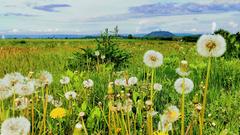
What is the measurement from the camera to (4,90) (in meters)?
2.74

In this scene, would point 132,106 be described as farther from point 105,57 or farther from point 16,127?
point 105,57

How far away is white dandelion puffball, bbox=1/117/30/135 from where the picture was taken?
215 centimetres

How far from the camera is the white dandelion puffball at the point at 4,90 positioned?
271 centimetres

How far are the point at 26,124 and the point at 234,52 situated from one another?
851 cm

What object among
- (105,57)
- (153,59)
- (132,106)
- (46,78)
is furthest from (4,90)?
(105,57)

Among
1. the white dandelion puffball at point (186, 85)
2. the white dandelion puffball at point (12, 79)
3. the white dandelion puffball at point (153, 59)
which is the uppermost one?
the white dandelion puffball at point (153, 59)

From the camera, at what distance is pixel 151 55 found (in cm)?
291

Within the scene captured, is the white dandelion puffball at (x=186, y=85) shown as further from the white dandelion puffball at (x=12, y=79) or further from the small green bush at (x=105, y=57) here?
the small green bush at (x=105, y=57)

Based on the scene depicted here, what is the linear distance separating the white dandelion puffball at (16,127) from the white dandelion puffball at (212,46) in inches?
37.5

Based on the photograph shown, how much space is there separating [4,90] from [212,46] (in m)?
1.30

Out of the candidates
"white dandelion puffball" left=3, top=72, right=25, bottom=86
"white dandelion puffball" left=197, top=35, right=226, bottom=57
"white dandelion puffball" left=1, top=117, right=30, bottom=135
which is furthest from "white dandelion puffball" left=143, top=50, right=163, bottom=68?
"white dandelion puffball" left=1, top=117, right=30, bottom=135

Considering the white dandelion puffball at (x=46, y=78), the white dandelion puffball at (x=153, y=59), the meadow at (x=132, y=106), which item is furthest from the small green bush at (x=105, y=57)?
the white dandelion puffball at (x=153, y=59)

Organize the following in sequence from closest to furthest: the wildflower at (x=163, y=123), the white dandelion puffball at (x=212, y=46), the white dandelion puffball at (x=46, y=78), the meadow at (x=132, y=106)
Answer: the white dandelion puffball at (x=212, y=46)
the wildflower at (x=163, y=123)
the white dandelion puffball at (x=46, y=78)
the meadow at (x=132, y=106)

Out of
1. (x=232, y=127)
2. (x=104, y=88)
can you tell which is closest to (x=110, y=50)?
(x=104, y=88)
